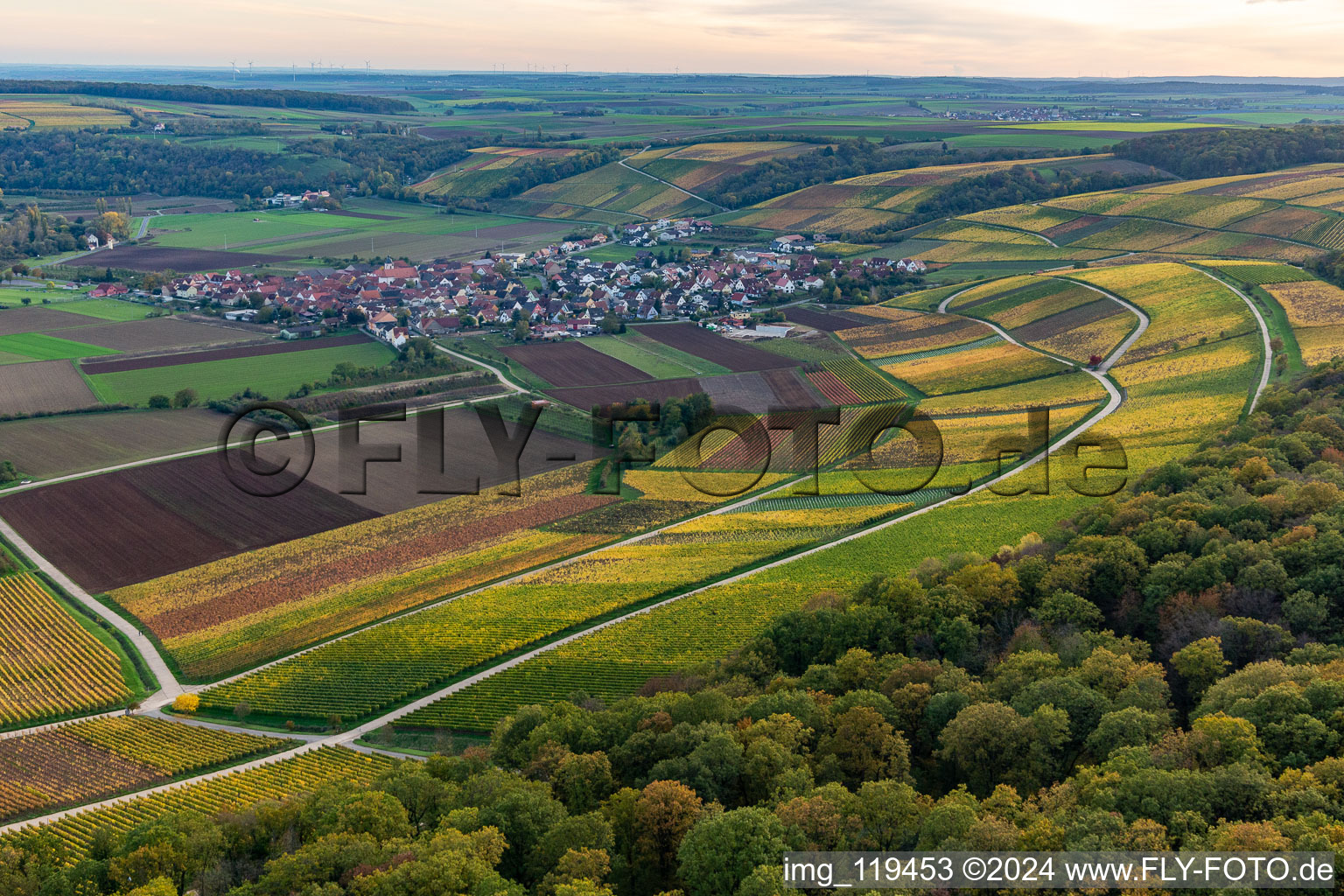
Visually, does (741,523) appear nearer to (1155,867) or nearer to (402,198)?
(1155,867)

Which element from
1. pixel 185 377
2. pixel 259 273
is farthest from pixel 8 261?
A: pixel 185 377

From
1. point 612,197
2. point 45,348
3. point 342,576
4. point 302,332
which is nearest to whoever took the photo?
point 342,576

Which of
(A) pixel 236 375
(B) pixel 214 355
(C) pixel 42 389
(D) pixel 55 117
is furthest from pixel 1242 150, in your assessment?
(D) pixel 55 117

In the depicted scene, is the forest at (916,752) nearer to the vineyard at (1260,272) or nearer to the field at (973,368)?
the field at (973,368)

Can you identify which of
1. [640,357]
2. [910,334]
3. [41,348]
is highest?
[910,334]

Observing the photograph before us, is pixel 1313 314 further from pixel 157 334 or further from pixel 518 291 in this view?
pixel 157 334

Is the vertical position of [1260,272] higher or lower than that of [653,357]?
higher
